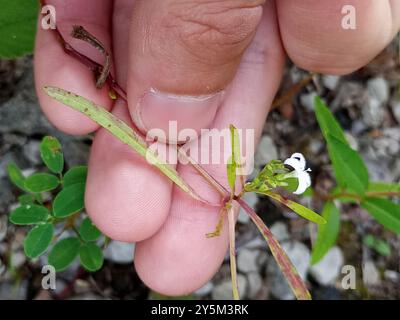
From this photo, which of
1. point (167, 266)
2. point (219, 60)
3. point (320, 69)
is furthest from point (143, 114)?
point (320, 69)

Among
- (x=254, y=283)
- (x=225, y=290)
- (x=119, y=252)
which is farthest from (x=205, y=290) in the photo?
(x=119, y=252)

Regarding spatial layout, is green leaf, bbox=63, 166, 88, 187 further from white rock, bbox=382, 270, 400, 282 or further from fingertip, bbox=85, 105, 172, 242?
white rock, bbox=382, 270, 400, 282

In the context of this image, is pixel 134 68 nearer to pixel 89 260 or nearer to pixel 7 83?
pixel 89 260

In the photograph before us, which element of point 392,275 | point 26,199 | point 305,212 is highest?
point 305,212

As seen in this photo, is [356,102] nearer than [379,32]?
No

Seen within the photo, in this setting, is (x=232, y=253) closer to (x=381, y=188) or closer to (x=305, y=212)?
(x=305, y=212)
